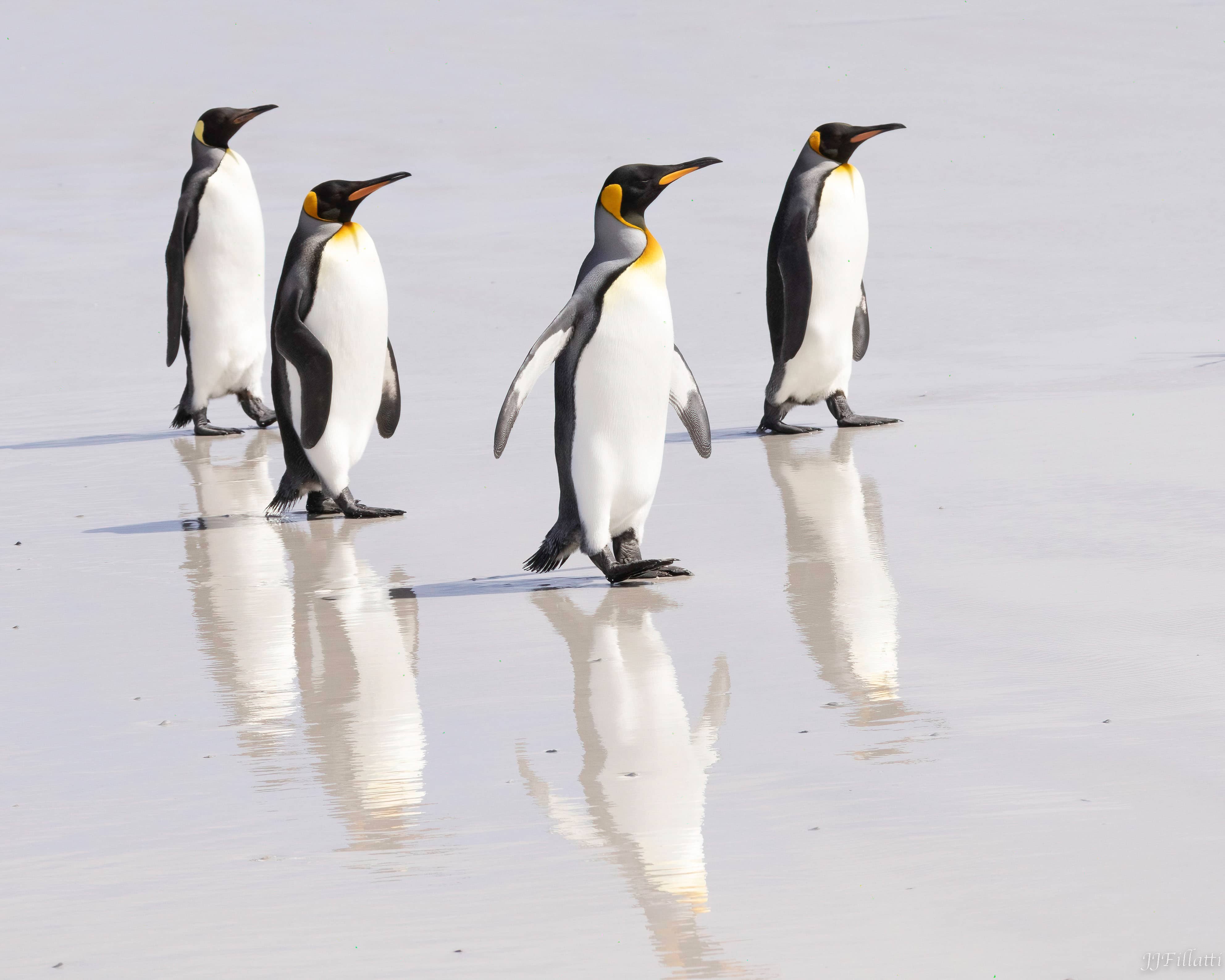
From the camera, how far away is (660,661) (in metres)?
4.01

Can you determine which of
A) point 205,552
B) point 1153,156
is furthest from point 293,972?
point 1153,156

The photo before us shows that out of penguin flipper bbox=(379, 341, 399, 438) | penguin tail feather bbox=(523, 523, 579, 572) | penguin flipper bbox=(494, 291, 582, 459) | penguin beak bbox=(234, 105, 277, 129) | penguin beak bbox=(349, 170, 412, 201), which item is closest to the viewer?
penguin flipper bbox=(494, 291, 582, 459)

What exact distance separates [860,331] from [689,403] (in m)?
2.99

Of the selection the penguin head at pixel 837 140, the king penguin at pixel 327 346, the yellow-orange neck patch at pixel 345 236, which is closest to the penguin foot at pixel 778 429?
the penguin head at pixel 837 140

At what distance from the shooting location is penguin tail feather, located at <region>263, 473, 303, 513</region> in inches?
239

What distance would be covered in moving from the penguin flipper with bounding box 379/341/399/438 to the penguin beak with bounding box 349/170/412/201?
606 mm

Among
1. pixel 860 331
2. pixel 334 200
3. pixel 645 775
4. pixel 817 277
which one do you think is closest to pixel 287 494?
pixel 334 200

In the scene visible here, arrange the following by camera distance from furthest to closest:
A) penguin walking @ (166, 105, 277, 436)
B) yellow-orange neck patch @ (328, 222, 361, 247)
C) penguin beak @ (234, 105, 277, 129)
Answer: penguin walking @ (166, 105, 277, 436) < penguin beak @ (234, 105, 277, 129) < yellow-orange neck patch @ (328, 222, 361, 247)

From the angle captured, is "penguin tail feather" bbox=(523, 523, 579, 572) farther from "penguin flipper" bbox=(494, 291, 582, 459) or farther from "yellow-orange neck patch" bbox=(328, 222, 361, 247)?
"yellow-orange neck patch" bbox=(328, 222, 361, 247)

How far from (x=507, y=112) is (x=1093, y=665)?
19124 millimetres

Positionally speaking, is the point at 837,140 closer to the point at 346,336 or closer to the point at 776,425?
the point at 776,425

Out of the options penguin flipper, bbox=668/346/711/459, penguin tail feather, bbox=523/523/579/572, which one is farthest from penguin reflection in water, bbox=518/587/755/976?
penguin flipper, bbox=668/346/711/459

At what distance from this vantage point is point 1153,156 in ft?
57.2
